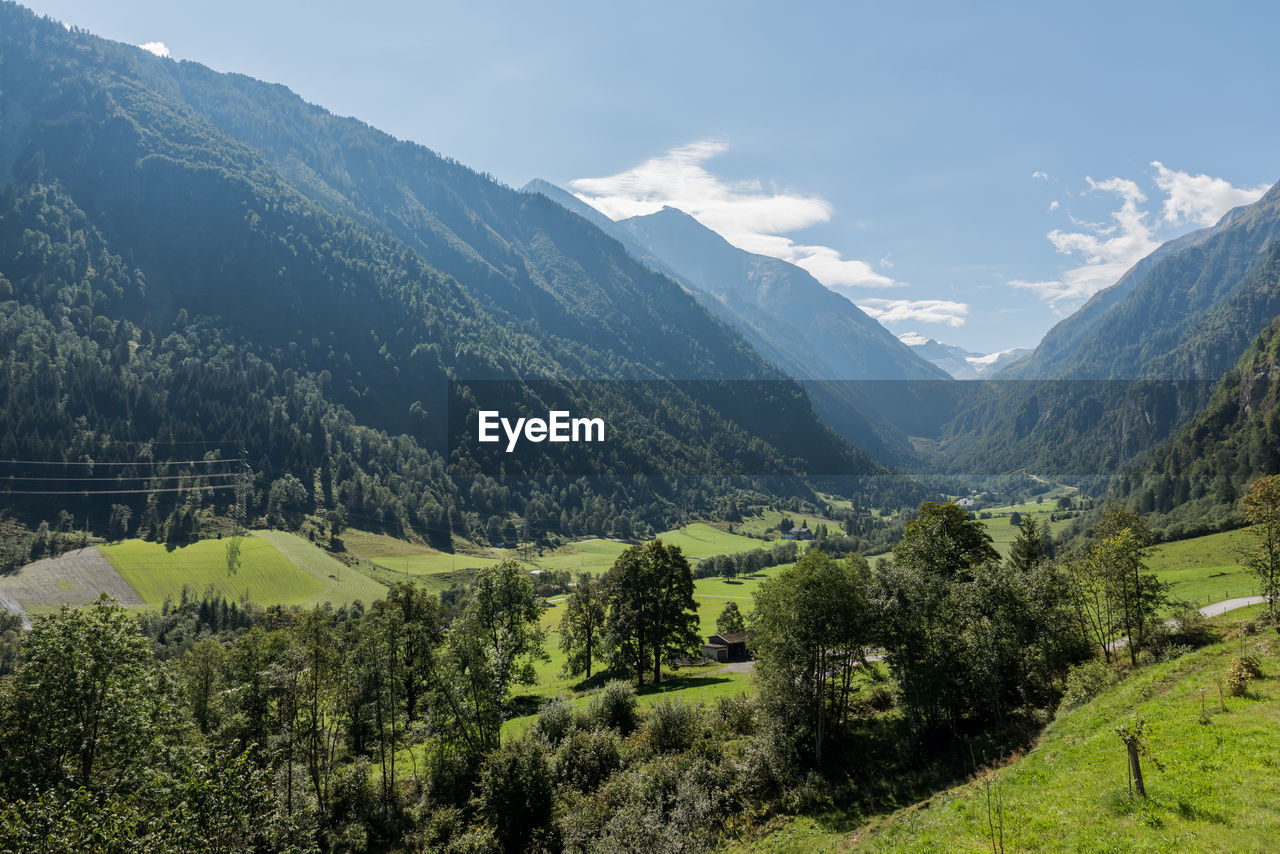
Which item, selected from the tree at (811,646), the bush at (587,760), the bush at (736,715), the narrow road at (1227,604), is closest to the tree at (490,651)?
the bush at (587,760)

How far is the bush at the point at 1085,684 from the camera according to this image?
29.9 m

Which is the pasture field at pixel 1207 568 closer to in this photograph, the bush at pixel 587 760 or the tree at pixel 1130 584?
the tree at pixel 1130 584

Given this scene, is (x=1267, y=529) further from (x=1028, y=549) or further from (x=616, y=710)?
(x=616, y=710)

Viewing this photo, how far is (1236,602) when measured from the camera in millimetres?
55469

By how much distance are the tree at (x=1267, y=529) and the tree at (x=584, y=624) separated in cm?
4922

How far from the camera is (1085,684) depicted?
3038 centimetres

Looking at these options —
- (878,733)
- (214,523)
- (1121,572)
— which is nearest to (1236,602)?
(1121,572)

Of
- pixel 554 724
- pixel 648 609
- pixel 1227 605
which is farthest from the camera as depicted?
pixel 648 609

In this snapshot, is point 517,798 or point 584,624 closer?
point 517,798

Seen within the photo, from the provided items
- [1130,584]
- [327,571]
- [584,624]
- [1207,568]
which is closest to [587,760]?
[584,624]

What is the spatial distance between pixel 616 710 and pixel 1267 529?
43389 mm

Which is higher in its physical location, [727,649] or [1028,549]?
[1028,549]

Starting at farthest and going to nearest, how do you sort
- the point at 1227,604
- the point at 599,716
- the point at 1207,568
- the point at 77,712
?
1. the point at 1207,568
2. the point at 1227,604
3. the point at 599,716
4. the point at 77,712

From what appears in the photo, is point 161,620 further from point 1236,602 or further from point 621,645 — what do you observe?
point 1236,602
